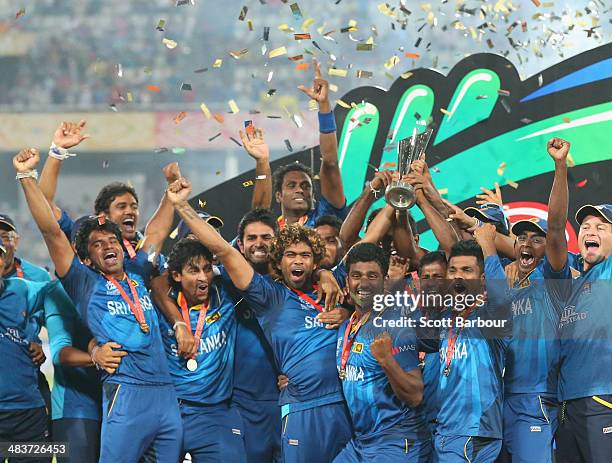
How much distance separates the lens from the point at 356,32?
8.54m

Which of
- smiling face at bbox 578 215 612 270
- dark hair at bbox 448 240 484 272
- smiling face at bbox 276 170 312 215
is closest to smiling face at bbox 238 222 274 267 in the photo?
smiling face at bbox 276 170 312 215

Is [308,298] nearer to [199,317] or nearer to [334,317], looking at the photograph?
[334,317]

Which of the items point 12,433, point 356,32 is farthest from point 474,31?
point 12,433

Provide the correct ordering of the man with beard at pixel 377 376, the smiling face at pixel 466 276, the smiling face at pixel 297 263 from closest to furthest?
the man with beard at pixel 377 376 < the smiling face at pixel 466 276 < the smiling face at pixel 297 263

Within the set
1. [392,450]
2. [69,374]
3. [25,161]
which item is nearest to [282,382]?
[392,450]

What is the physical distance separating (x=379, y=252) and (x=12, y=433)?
8.22 feet

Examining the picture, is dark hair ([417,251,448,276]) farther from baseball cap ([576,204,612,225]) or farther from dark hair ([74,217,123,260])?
dark hair ([74,217,123,260])

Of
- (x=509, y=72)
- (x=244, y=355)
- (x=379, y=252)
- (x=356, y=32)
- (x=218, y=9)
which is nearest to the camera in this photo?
(x=379, y=252)

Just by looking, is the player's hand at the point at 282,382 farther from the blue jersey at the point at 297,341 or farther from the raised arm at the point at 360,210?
the raised arm at the point at 360,210

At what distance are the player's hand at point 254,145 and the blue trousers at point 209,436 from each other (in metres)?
1.76

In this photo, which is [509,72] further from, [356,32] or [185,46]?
[185,46]

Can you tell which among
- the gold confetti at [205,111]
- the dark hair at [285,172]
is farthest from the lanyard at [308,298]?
the gold confetti at [205,111]

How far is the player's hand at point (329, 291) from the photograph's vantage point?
5.24 m

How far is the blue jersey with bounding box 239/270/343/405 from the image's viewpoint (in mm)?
5289
